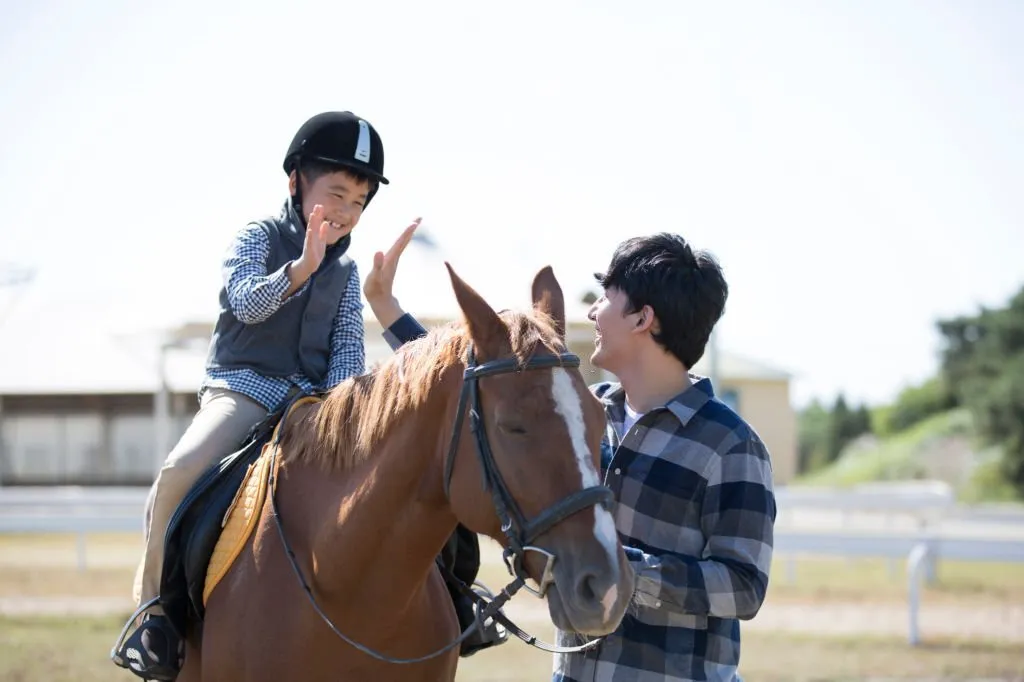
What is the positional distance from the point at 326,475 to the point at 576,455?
3.47ft

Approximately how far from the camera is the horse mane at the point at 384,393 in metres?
2.83

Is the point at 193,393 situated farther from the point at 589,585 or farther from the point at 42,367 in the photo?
the point at 589,585

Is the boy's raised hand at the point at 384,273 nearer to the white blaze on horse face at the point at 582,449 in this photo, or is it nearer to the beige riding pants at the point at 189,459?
the beige riding pants at the point at 189,459

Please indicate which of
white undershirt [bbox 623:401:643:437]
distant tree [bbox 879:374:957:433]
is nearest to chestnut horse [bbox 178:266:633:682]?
white undershirt [bbox 623:401:643:437]

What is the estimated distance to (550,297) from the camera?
3.04m

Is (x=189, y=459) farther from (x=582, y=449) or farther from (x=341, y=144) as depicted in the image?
(x=582, y=449)

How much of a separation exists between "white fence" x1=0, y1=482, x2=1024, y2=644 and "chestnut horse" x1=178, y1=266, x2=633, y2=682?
7.76 m

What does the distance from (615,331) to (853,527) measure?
1636 cm

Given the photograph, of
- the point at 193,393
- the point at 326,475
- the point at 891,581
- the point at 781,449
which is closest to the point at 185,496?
the point at 326,475

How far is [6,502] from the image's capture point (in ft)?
54.0

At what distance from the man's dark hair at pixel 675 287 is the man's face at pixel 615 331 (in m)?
0.02

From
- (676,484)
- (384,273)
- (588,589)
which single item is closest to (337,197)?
(384,273)

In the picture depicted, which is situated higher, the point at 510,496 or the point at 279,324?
the point at 279,324

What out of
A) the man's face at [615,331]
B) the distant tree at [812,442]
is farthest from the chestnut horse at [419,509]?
the distant tree at [812,442]
